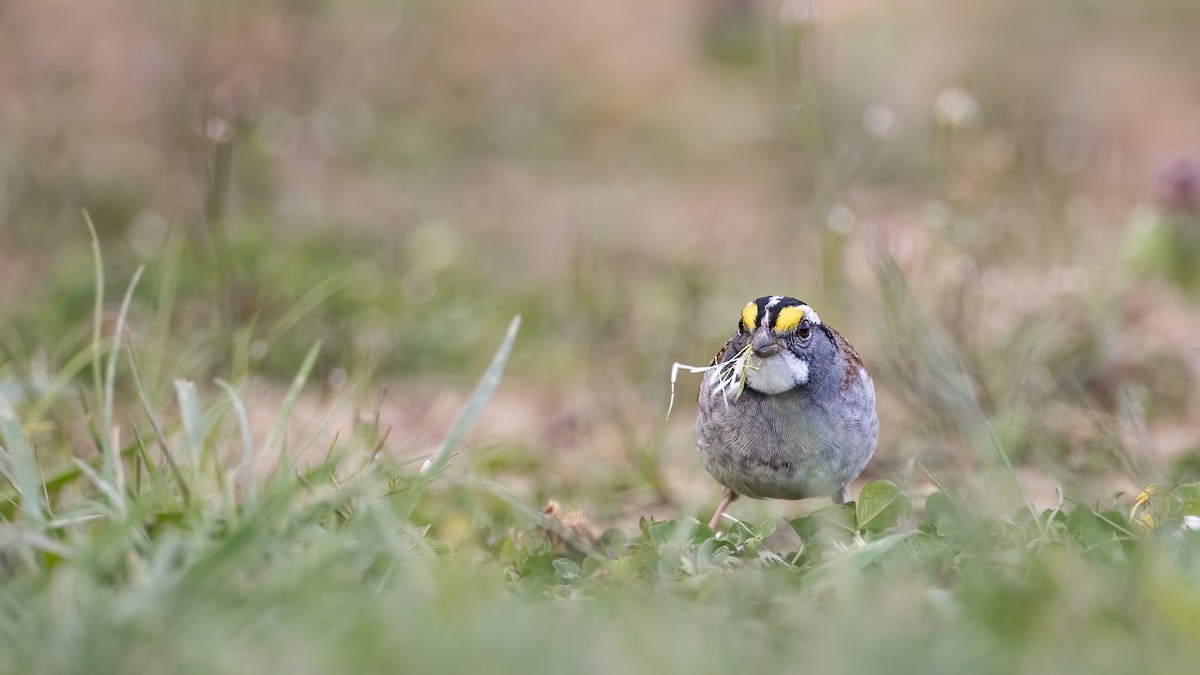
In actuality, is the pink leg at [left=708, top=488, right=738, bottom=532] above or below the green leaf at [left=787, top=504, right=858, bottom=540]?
below

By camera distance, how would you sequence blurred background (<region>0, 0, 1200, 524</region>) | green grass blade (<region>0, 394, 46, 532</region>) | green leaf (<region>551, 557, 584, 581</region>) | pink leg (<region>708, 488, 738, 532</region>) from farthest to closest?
blurred background (<region>0, 0, 1200, 524</region>) < pink leg (<region>708, 488, 738, 532</region>) < green leaf (<region>551, 557, 584, 581</region>) < green grass blade (<region>0, 394, 46, 532</region>)

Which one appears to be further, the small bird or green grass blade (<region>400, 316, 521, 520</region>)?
the small bird

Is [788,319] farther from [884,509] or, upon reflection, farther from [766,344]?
[884,509]

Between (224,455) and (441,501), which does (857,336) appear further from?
(224,455)

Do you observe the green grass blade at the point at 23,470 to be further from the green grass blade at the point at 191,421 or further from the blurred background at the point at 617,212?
the blurred background at the point at 617,212

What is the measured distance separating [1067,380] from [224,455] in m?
3.21

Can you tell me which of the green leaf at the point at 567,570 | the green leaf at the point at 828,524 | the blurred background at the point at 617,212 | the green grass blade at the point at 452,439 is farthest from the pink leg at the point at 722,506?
the green grass blade at the point at 452,439

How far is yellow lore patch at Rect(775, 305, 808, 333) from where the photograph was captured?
3.75 m

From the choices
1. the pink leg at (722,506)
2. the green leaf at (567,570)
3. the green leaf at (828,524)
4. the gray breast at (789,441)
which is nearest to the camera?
the green leaf at (567,570)

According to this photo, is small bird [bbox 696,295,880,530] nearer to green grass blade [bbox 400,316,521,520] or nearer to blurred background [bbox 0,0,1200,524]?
blurred background [bbox 0,0,1200,524]

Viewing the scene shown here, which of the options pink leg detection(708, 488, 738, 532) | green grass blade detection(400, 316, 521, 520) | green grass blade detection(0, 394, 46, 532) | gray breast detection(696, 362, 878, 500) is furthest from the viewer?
pink leg detection(708, 488, 738, 532)

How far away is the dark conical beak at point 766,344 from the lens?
3703 millimetres

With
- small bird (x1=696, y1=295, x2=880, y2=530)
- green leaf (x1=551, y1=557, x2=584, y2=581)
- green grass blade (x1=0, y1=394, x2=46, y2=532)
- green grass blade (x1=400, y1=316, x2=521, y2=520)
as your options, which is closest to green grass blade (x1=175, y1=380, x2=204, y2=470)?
green grass blade (x1=0, y1=394, x2=46, y2=532)

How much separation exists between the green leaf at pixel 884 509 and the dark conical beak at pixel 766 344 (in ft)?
1.62
